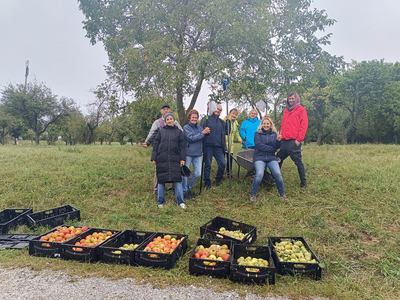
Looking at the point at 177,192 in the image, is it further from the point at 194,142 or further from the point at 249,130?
the point at 249,130

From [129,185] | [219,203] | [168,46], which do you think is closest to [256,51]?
[168,46]

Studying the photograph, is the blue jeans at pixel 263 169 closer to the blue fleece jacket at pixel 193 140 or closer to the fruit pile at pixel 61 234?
the blue fleece jacket at pixel 193 140

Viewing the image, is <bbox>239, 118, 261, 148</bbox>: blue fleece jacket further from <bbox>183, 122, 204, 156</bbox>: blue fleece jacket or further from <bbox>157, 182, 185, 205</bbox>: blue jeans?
<bbox>157, 182, 185, 205</bbox>: blue jeans

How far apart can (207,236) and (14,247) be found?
9.22ft

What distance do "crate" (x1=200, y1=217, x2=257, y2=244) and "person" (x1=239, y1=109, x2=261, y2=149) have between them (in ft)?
10.1

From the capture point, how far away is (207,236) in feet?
13.1

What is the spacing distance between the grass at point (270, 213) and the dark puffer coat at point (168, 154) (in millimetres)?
702

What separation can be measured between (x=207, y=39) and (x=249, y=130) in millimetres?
3426

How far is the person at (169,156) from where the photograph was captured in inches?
206

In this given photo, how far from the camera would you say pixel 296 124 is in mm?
5488

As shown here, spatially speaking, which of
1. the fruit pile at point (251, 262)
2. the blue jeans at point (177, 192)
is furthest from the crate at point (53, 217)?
the fruit pile at point (251, 262)

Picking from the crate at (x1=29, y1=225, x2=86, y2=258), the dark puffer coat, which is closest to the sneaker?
the dark puffer coat

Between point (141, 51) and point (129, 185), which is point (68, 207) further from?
point (141, 51)

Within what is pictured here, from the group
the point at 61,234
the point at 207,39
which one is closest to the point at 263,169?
the point at 61,234
